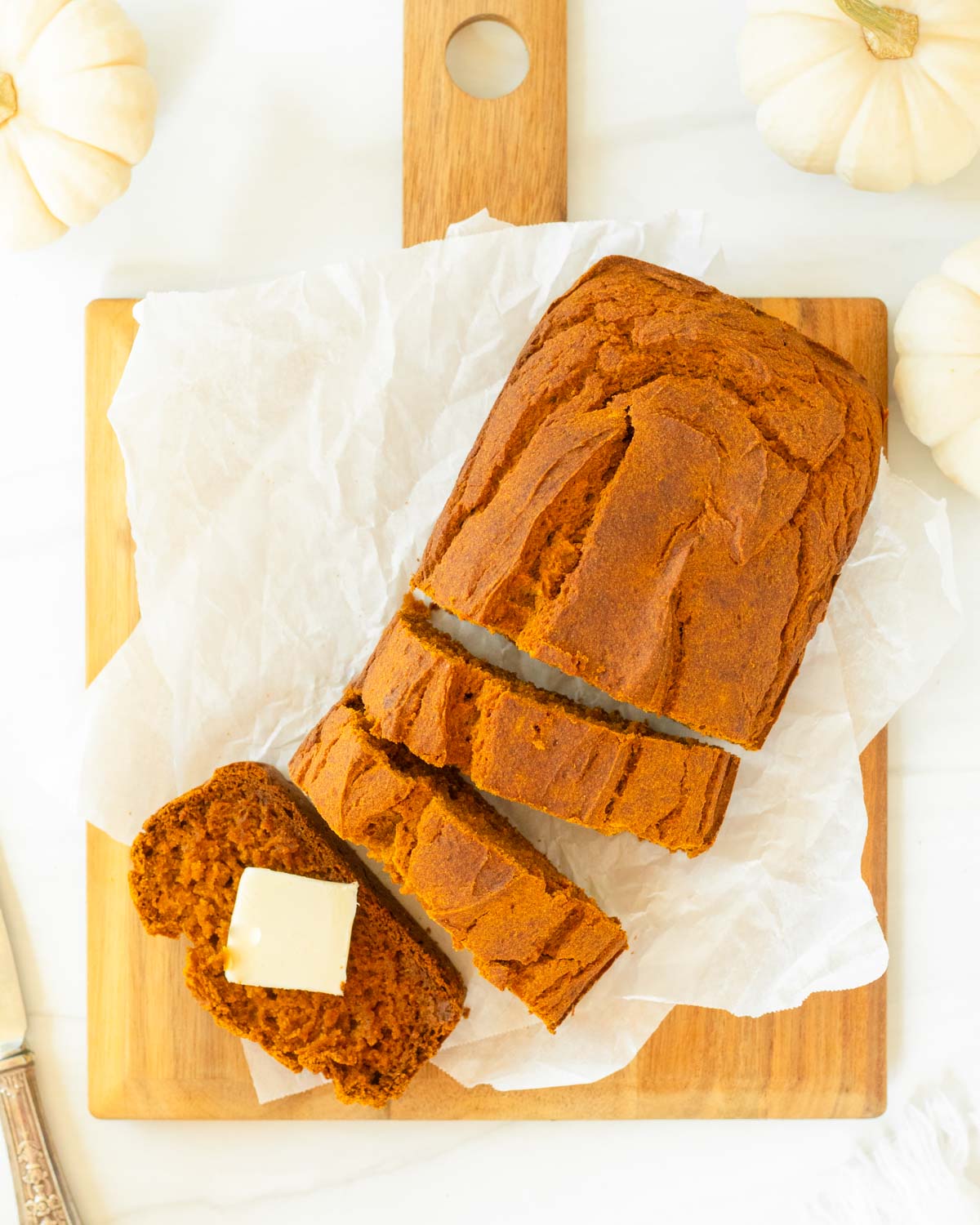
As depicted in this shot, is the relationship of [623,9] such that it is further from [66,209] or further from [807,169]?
[66,209]

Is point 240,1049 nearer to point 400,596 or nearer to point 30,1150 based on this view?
point 30,1150

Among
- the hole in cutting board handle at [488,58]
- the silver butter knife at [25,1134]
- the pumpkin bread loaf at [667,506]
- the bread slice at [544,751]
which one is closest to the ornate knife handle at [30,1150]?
the silver butter knife at [25,1134]

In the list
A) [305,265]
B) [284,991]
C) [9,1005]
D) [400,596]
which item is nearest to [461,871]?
[284,991]

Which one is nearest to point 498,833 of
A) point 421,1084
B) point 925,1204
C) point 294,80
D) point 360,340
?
point 421,1084

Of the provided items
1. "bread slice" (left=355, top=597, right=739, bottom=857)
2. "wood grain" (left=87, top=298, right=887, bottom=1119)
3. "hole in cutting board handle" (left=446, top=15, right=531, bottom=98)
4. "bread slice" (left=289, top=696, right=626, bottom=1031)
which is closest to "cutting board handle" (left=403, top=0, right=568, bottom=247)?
"hole in cutting board handle" (left=446, top=15, right=531, bottom=98)

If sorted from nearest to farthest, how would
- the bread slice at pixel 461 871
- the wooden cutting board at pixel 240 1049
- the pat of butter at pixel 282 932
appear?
the bread slice at pixel 461 871 → the pat of butter at pixel 282 932 → the wooden cutting board at pixel 240 1049

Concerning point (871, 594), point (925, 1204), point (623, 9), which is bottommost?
point (925, 1204)

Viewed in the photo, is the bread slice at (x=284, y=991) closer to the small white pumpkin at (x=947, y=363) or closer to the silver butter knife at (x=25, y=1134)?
the silver butter knife at (x=25, y=1134)
